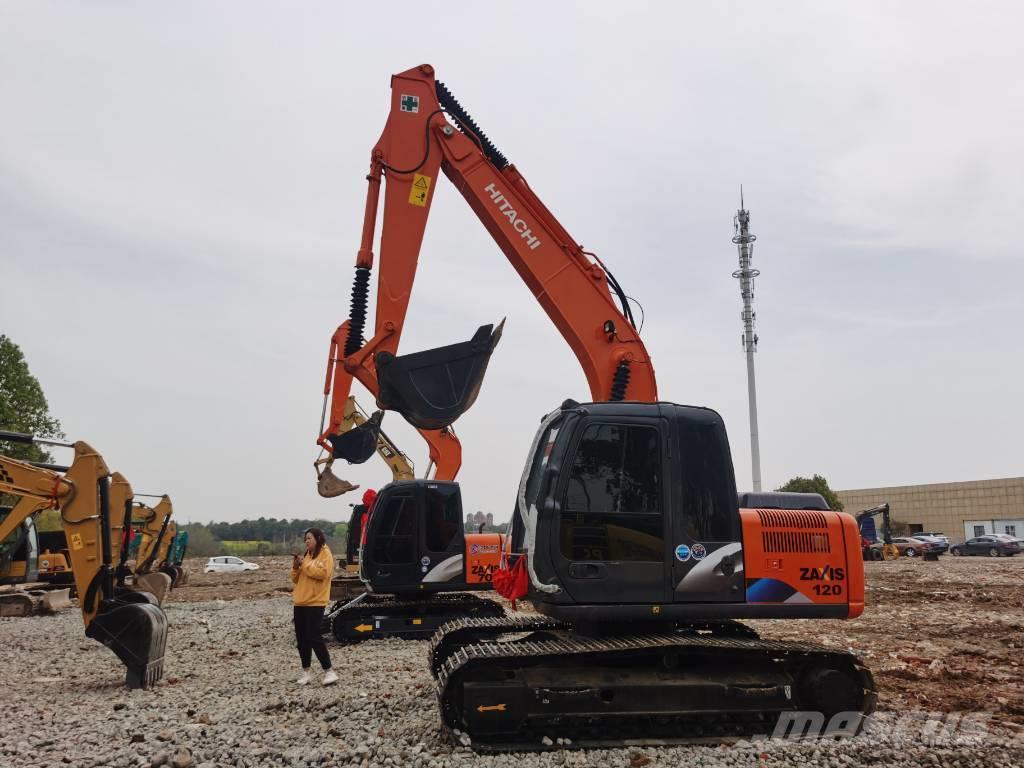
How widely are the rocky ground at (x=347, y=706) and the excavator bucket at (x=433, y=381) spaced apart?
2.89 meters

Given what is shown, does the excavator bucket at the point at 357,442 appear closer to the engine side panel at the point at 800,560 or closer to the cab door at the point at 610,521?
the cab door at the point at 610,521

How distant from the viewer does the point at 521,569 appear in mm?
6188

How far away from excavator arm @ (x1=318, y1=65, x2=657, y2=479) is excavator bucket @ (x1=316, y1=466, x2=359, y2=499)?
817 cm

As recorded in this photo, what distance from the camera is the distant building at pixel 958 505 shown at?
62.6 meters

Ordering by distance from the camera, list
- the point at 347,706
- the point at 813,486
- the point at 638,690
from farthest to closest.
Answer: the point at 813,486 < the point at 347,706 < the point at 638,690

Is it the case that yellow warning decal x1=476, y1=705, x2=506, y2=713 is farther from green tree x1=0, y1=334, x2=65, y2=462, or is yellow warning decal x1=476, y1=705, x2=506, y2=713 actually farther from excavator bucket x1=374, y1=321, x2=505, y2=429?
green tree x1=0, y1=334, x2=65, y2=462

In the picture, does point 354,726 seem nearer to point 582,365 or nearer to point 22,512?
point 582,365

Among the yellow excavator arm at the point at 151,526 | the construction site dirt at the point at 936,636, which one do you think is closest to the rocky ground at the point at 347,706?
the construction site dirt at the point at 936,636

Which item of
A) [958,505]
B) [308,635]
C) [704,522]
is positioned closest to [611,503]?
[704,522]

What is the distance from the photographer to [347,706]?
22.5 feet

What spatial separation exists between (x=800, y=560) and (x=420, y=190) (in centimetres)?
708

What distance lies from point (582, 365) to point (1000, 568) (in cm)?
2286

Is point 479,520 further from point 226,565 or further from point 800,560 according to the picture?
point 226,565

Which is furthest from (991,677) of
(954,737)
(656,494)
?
(656,494)
